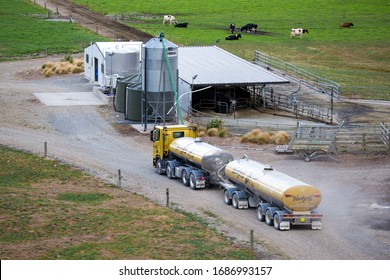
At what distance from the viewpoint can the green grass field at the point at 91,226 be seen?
1275 inches

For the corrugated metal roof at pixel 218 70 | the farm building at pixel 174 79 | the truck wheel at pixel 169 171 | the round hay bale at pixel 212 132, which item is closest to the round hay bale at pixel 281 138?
the round hay bale at pixel 212 132

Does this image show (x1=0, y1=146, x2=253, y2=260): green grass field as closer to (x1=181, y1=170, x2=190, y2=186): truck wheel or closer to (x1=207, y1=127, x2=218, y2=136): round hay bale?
(x1=181, y1=170, x2=190, y2=186): truck wheel

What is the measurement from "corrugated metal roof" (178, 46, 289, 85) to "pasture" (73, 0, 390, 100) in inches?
323

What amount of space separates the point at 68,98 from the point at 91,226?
32.8 metres

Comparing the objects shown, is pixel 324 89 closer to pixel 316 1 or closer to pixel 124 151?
pixel 124 151

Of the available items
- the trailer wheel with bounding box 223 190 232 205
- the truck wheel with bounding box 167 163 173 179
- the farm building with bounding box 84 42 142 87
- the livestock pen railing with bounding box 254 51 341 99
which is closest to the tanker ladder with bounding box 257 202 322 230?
the trailer wheel with bounding box 223 190 232 205

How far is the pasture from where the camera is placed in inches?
3169

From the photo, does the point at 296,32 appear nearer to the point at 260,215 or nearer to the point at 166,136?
the point at 166,136

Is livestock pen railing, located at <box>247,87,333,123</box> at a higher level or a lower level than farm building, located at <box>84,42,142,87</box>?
lower

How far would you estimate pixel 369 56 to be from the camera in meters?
85.5

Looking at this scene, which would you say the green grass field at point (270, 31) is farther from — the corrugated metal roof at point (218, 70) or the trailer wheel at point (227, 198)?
the trailer wheel at point (227, 198)

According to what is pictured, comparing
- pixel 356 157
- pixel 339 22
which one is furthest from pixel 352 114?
pixel 339 22

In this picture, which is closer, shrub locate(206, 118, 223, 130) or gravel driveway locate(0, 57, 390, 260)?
gravel driveway locate(0, 57, 390, 260)

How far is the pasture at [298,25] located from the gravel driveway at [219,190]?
65.8ft
